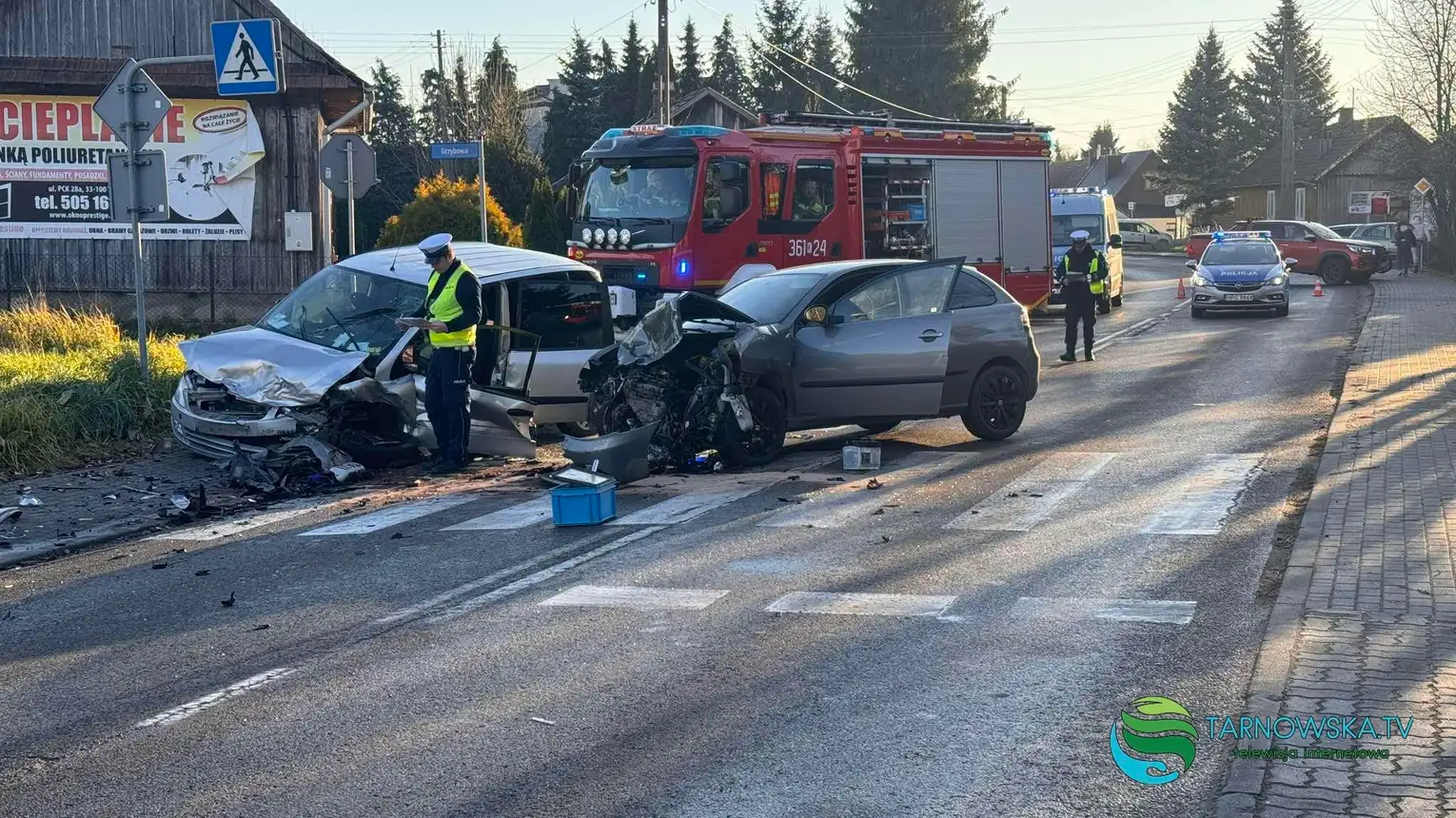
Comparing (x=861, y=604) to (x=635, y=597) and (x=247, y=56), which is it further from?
(x=247, y=56)

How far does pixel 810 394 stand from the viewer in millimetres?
12352

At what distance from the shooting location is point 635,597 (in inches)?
303

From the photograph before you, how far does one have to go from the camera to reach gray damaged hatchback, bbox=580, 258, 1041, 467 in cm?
1184

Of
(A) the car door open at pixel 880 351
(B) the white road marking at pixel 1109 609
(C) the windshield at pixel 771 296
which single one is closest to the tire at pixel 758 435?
(A) the car door open at pixel 880 351

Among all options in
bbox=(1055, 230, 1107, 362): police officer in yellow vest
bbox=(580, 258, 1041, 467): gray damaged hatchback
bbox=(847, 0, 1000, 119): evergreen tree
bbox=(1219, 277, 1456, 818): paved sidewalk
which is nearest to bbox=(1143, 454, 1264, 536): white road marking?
bbox=(1219, 277, 1456, 818): paved sidewalk

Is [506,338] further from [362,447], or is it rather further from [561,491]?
[561,491]

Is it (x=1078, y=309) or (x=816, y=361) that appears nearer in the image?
(x=816, y=361)

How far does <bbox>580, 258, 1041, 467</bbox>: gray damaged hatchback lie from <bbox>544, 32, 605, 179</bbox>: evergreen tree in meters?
47.5

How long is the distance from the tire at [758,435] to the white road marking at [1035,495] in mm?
1998

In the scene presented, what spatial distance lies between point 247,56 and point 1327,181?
65.6 m

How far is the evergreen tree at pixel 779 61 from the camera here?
71875 mm

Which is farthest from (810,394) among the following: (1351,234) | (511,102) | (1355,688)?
(1351,234)

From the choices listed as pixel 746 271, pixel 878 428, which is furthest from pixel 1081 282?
pixel 878 428

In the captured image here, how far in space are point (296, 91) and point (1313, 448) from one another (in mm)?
17628
